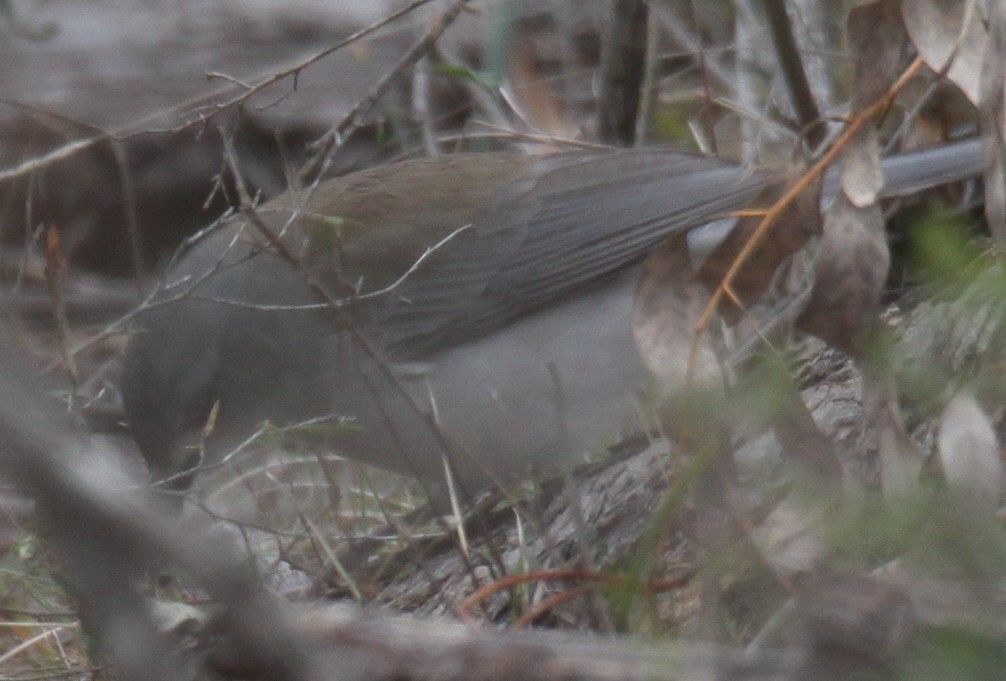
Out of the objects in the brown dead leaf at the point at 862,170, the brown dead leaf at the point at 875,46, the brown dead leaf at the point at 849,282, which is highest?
the brown dead leaf at the point at 875,46

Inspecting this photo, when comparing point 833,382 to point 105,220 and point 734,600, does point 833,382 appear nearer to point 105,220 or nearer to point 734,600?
point 734,600

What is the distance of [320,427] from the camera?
3.71 meters

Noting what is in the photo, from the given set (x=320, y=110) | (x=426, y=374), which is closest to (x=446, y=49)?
(x=320, y=110)

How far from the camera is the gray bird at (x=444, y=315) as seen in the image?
4145 millimetres

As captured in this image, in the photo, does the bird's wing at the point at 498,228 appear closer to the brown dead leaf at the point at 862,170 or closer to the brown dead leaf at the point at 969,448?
the brown dead leaf at the point at 862,170

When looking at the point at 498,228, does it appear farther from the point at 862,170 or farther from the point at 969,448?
the point at 969,448

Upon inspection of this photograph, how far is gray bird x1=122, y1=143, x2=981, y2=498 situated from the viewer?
4.14m

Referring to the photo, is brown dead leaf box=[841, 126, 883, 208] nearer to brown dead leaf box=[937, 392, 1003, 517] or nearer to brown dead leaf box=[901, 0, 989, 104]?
brown dead leaf box=[901, 0, 989, 104]

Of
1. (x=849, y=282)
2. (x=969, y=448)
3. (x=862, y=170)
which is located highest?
(x=862, y=170)

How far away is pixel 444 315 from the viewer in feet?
14.5

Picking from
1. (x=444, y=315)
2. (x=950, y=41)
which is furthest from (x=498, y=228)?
(x=950, y=41)

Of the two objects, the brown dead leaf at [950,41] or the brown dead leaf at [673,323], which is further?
the brown dead leaf at [950,41]

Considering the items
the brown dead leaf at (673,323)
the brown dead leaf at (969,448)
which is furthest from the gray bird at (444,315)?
the brown dead leaf at (969,448)

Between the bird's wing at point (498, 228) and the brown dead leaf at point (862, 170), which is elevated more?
the brown dead leaf at point (862, 170)
